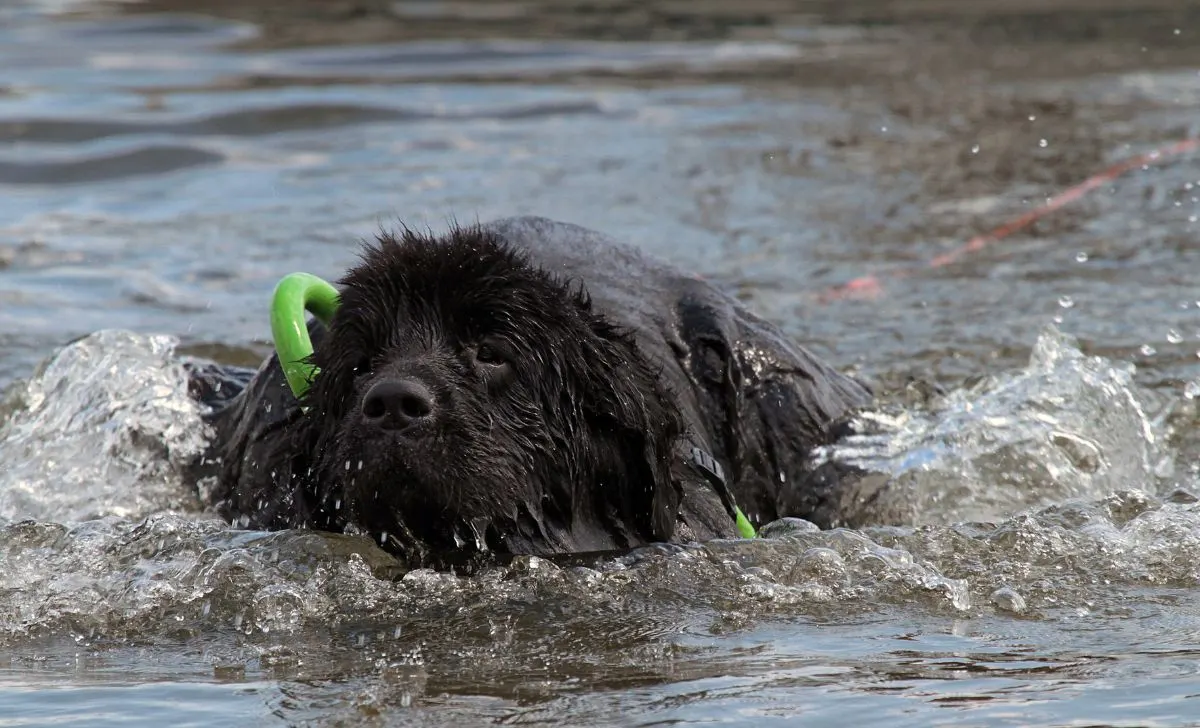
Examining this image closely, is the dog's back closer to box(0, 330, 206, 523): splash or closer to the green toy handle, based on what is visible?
the green toy handle

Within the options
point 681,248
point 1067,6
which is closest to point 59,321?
point 681,248

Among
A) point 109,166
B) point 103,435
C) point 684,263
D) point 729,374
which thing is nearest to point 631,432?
point 729,374

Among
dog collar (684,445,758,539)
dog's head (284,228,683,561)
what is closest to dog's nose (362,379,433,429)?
dog's head (284,228,683,561)

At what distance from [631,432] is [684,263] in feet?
16.7

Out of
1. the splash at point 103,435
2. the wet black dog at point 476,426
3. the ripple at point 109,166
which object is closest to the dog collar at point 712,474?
the wet black dog at point 476,426

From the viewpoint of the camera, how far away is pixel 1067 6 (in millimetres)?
18266

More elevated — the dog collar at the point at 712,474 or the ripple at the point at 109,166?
the ripple at the point at 109,166

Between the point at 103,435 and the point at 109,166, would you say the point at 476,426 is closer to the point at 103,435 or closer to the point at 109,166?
the point at 103,435

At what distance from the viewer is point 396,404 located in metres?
4.40

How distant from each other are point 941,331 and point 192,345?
11.3 ft

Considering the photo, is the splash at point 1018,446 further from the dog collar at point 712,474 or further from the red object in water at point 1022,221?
the red object in water at point 1022,221

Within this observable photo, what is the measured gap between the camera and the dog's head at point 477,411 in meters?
4.48

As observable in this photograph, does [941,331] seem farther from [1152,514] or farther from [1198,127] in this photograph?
[1198,127]

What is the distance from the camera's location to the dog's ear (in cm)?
486
